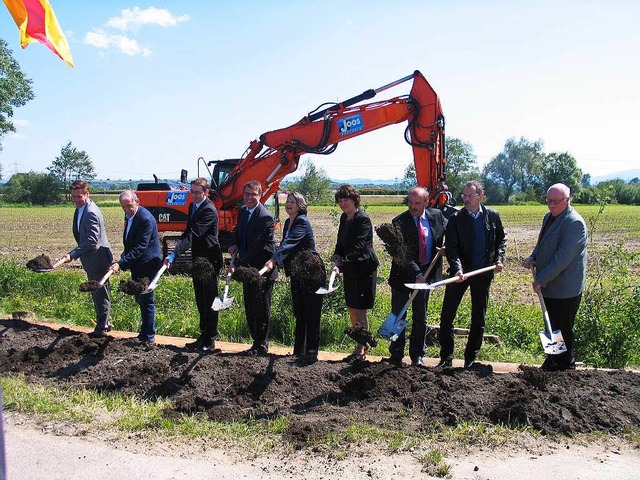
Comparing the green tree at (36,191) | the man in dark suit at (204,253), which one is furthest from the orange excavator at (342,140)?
the green tree at (36,191)

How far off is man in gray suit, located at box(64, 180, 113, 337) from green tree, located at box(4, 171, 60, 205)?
189 ft

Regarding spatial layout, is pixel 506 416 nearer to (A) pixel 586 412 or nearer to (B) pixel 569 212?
(A) pixel 586 412

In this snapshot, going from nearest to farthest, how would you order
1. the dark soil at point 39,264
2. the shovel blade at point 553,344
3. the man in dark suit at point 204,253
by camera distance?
the shovel blade at point 553,344 → the man in dark suit at point 204,253 → the dark soil at point 39,264

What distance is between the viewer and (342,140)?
32.8ft

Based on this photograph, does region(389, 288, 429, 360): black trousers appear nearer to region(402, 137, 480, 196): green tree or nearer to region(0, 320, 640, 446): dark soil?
region(0, 320, 640, 446): dark soil

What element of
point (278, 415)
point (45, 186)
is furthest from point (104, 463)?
point (45, 186)

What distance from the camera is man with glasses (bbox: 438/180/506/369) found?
5.69 m

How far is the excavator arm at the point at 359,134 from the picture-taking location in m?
9.32

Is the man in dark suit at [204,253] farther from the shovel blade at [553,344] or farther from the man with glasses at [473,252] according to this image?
the shovel blade at [553,344]

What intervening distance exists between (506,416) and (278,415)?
1.82 metres

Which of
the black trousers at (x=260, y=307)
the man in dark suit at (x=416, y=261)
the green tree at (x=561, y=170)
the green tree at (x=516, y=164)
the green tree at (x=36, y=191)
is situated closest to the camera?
the man in dark suit at (x=416, y=261)

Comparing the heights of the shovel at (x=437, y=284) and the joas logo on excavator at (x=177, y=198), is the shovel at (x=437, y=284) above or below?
below

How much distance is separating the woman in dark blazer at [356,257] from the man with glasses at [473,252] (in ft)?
2.52

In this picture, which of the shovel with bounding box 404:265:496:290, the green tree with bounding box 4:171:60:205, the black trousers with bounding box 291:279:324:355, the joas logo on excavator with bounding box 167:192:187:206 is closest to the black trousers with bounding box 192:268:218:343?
the black trousers with bounding box 291:279:324:355
